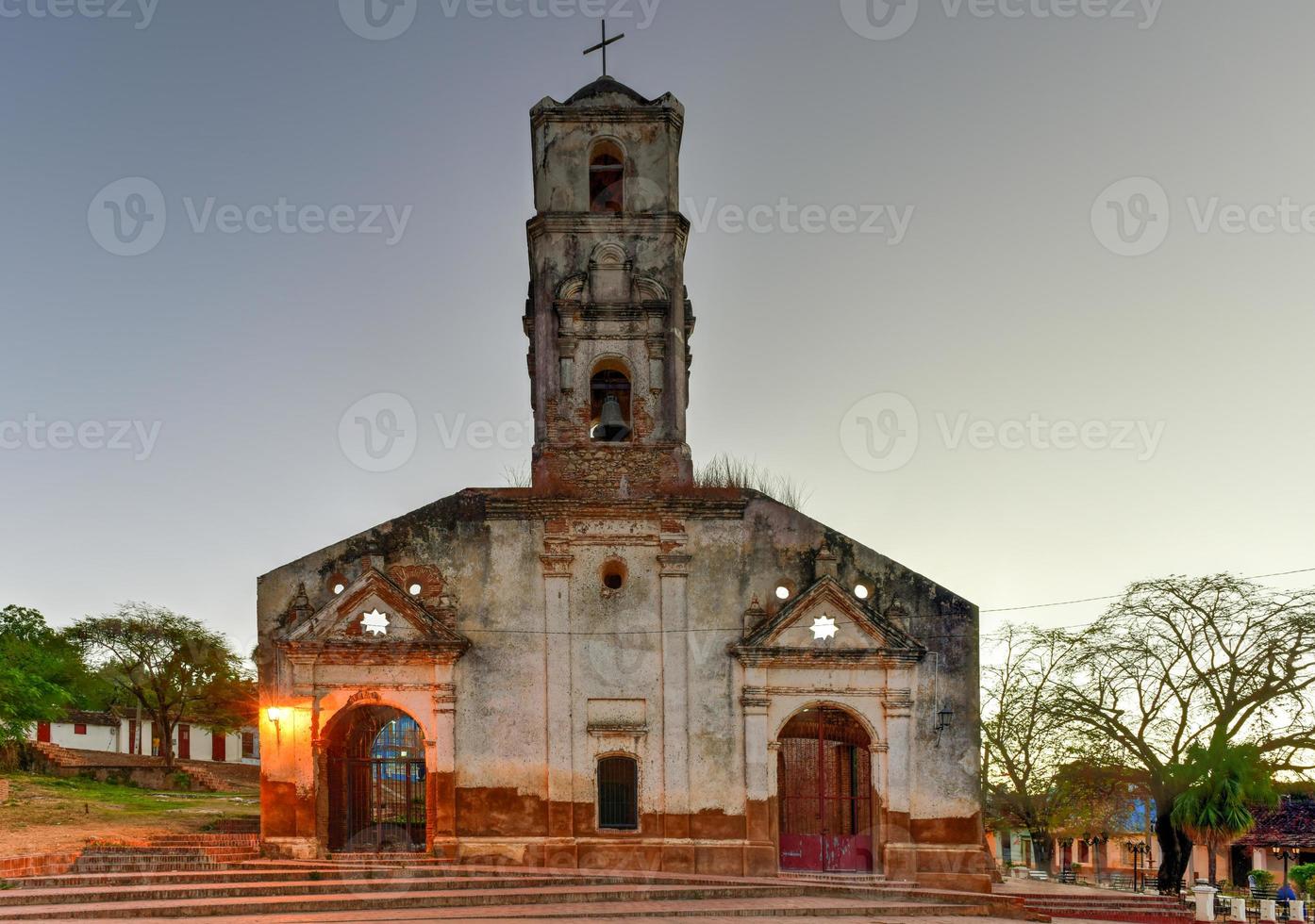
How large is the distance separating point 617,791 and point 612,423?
21.5ft

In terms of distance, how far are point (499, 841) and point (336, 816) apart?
302 centimetres

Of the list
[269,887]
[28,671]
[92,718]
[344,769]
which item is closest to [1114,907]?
[344,769]

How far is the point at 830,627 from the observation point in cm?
2366

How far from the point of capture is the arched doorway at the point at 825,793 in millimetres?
24469

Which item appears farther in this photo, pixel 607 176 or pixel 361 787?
pixel 607 176

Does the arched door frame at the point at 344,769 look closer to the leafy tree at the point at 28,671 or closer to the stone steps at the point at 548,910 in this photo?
the stone steps at the point at 548,910

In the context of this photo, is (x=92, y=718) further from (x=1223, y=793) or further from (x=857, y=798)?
(x=1223, y=793)

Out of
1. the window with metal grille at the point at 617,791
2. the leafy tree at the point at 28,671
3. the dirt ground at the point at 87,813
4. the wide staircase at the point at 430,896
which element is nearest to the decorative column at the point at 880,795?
the wide staircase at the point at 430,896

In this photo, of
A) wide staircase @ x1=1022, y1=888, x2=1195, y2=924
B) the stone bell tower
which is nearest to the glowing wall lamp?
the stone bell tower

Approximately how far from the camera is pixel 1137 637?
1304 inches

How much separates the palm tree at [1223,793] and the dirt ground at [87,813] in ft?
68.3

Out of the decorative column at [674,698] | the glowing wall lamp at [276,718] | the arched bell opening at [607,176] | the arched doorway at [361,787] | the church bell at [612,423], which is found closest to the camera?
the glowing wall lamp at [276,718]

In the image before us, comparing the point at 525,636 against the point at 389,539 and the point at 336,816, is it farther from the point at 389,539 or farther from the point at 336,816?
the point at 336,816

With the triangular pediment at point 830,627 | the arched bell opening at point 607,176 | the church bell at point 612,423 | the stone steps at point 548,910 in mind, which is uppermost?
the arched bell opening at point 607,176
